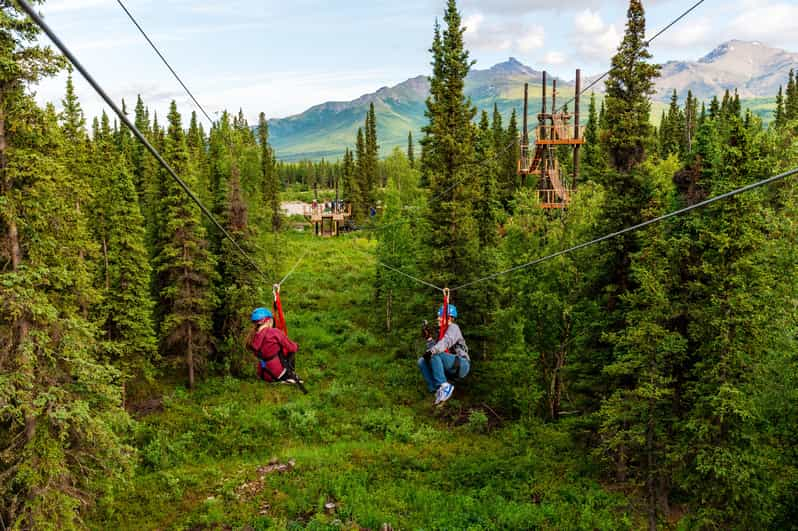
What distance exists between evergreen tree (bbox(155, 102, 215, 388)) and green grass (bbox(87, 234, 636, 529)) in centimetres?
299

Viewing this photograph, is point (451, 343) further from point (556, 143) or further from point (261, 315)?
point (556, 143)

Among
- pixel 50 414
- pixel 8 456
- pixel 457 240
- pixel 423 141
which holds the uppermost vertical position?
pixel 423 141

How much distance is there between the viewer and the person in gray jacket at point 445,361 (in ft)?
41.6

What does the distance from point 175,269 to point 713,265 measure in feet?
86.2

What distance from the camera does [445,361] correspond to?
12.9 m

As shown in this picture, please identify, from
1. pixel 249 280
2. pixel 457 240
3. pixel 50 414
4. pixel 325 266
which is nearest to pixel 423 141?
pixel 457 240

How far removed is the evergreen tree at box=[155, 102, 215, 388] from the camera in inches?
1160

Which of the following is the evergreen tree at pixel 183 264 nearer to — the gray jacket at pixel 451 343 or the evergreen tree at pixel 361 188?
the gray jacket at pixel 451 343

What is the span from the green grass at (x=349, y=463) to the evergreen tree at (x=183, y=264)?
2.99 metres

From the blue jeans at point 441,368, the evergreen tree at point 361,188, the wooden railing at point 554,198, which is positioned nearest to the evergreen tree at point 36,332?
the blue jeans at point 441,368

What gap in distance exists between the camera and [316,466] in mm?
21688

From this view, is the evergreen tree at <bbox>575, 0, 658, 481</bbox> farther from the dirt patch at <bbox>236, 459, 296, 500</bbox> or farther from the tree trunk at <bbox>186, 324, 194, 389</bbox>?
the tree trunk at <bbox>186, 324, 194, 389</bbox>

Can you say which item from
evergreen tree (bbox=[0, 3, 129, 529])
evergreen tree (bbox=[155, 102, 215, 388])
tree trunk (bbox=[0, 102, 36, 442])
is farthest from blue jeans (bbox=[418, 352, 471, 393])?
evergreen tree (bbox=[155, 102, 215, 388])

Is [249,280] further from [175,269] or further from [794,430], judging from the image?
[794,430]
